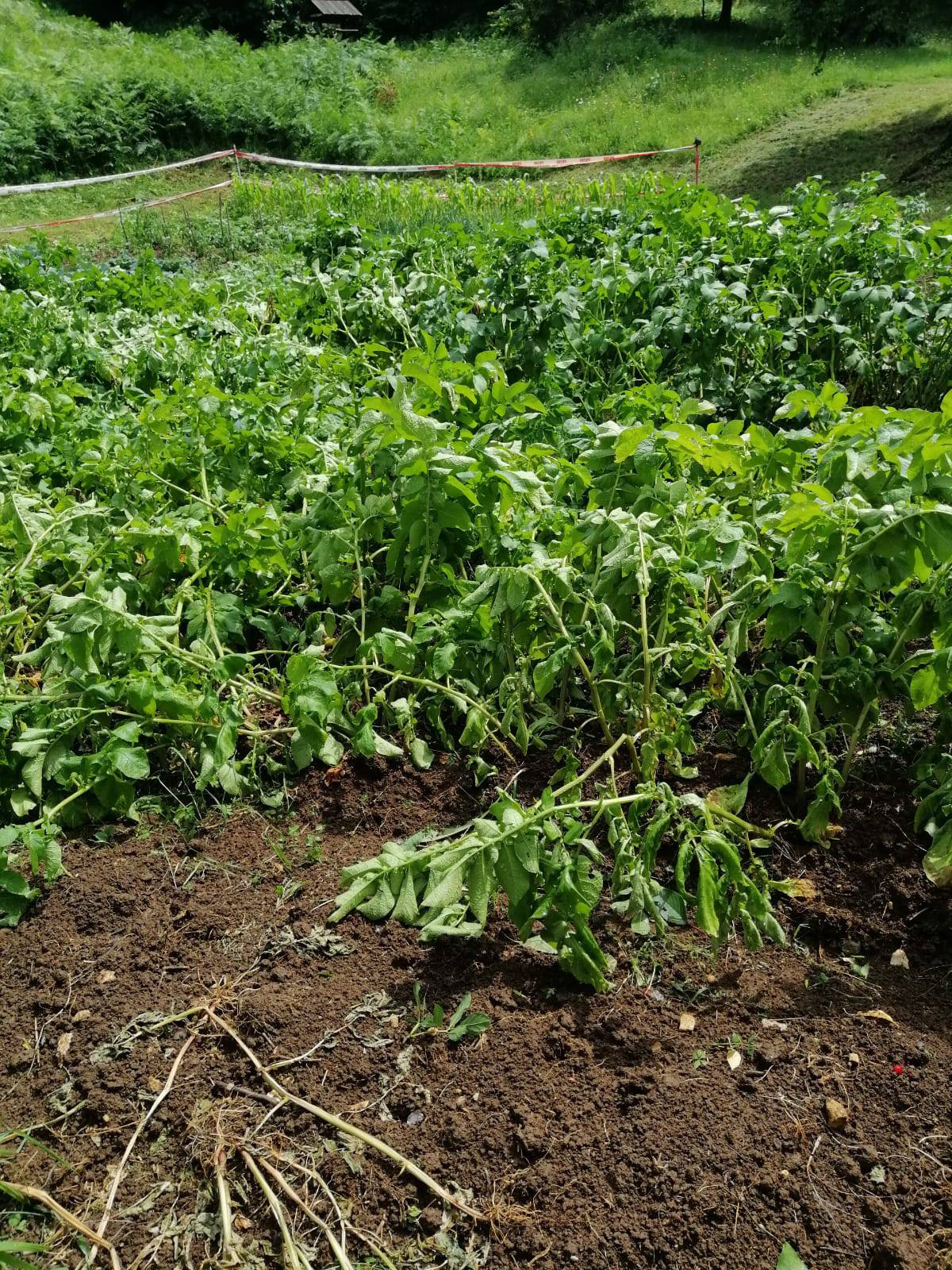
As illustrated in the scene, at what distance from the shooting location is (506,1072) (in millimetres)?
2033

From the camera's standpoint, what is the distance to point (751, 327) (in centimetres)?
435

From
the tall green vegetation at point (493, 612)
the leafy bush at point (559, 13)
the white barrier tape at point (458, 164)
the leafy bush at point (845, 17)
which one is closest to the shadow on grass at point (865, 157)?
the white barrier tape at point (458, 164)

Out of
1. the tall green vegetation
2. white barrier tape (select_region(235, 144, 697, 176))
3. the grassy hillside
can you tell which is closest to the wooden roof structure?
the grassy hillside

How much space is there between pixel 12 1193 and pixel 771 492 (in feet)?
8.03

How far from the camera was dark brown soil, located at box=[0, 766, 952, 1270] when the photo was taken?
5.87 feet

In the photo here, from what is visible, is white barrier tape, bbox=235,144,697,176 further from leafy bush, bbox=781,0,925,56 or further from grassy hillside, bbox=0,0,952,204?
leafy bush, bbox=781,0,925,56

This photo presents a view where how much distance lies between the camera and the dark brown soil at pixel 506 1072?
1790 mm

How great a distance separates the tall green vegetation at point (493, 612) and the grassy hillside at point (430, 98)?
1060cm

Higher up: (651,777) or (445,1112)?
(651,777)

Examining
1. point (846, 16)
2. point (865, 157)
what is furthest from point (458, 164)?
point (846, 16)

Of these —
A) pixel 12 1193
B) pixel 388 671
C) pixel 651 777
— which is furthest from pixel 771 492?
pixel 12 1193

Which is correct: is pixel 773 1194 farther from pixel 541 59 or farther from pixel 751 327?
pixel 541 59

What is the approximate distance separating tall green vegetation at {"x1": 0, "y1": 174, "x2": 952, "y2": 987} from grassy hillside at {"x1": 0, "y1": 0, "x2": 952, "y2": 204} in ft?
34.8

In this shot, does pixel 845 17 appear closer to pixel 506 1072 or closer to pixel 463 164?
pixel 463 164
